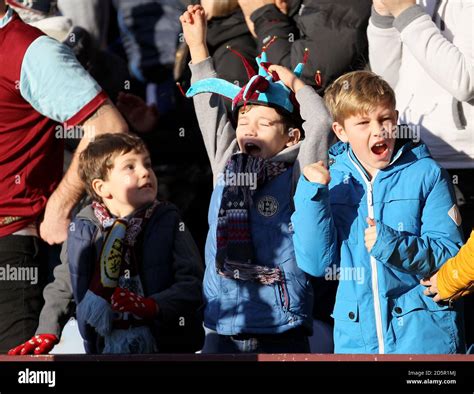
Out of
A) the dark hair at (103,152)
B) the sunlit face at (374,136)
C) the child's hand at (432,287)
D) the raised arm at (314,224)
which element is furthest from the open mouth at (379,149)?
the dark hair at (103,152)

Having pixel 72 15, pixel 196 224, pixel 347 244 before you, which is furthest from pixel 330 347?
pixel 72 15

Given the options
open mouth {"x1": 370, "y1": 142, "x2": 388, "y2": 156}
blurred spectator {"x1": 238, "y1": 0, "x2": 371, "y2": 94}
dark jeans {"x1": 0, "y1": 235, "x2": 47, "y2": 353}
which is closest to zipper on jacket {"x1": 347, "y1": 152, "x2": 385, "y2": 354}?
open mouth {"x1": 370, "y1": 142, "x2": 388, "y2": 156}

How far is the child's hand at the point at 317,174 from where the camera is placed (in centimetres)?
532

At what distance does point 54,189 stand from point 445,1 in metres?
2.14

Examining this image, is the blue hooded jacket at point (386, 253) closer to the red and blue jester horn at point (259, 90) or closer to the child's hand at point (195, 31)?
the red and blue jester horn at point (259, 90)

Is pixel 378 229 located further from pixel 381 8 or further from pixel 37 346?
pixel 37 346

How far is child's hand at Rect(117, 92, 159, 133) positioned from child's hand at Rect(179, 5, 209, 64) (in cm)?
59

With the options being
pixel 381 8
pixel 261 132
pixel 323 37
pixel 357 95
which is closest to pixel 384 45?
pixel 381 8

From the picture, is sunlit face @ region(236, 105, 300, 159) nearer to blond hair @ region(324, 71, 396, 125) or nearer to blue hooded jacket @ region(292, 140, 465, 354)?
blond hair @ region(324, 71, 396, 125)

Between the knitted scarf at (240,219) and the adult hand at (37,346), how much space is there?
3.00 ft

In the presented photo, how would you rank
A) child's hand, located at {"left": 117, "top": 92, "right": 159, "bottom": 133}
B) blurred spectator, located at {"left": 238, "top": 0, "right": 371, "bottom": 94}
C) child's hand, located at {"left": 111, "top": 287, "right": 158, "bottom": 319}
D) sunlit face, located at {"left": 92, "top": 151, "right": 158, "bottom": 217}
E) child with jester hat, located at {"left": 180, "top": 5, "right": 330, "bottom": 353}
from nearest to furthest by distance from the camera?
child with jester hat, located at {"left": 180, "top": 5, "right": 330, "bottom": 353}, child's hand, located at {"left": 111, "top": 287, "right": 158, "bottom": 319}, sunlit face, located at {"left": 92, "top": 151, "right": 158, "bottom": 217}, blurred spectator, located at {"left": 238, "top": 0, "right": 371, "bottom": 94}, child's hand, located at {"left": 117, "top": 92, "right": 159, "bottom": 133}

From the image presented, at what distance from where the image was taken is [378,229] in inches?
208

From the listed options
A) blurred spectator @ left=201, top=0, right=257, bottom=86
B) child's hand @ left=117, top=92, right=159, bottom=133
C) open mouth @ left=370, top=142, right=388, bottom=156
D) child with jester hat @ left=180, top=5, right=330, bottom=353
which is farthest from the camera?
child's hand @ left=117, top=92, right=159, bottom=133

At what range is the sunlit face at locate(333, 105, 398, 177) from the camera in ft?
18.3
